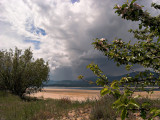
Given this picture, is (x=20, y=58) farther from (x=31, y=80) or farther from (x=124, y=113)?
(x=124, y=113)

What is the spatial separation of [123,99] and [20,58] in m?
21.5

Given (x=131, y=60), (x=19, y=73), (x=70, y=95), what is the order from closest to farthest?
(x=131, y=60) < (x=19, y=73) < (x=70, y=95)

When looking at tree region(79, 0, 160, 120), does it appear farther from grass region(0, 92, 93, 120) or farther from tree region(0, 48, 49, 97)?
tree region(0, 48, 49, 97)

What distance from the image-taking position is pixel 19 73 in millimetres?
19906

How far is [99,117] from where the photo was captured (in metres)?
5.96

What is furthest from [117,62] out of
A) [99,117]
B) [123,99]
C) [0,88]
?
[0,88]

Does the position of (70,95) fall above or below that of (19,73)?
below

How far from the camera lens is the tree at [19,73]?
19.8 meters

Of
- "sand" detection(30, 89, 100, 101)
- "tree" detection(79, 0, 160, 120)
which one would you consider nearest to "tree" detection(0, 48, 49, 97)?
"sand" detection(30, 89, 100, 101)

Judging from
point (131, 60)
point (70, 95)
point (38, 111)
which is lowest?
point (70, 95)

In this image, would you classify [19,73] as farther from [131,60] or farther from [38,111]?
[131,60]

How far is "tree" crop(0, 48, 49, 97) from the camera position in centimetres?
1975

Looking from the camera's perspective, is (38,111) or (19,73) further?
(19,73)

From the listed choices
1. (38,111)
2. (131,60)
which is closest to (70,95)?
(38,111)
